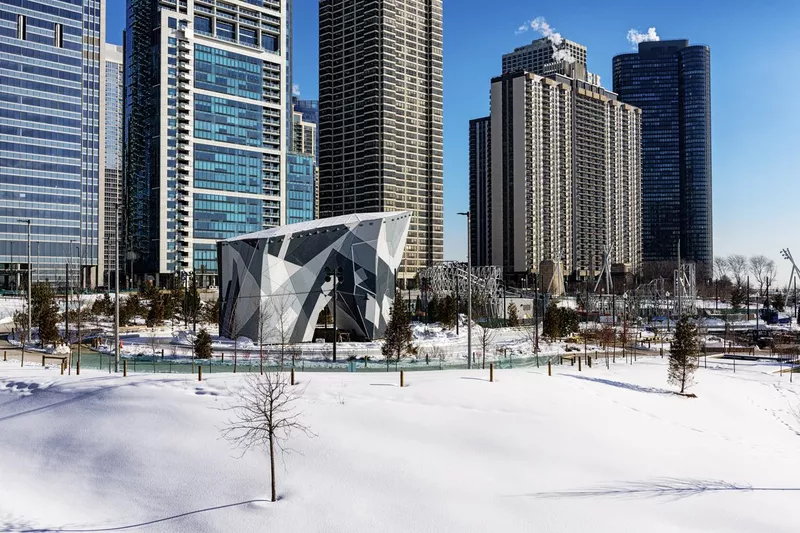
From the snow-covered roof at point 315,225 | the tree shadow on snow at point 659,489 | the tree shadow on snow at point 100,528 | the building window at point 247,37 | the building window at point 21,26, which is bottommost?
the tree shadow on snow at point 100,528

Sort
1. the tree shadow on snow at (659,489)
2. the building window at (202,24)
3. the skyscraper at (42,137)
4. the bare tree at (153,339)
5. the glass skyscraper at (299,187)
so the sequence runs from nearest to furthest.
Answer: the tree shadow on snow at (659,489) < the bare tree at (153,339) < the skyscraper at (42,137) < the building window at (202,24) < the glass skyscraper at (299,187)

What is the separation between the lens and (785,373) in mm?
51250

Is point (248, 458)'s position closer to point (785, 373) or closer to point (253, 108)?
point (785, 373)

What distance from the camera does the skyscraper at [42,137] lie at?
123562 mm

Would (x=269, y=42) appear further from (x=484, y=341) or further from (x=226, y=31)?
(x=484, y=341)

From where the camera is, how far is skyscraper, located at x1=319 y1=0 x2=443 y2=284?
174375mm

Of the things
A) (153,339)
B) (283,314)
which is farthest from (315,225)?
(153,339)

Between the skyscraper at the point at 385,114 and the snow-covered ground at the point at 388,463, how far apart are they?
146709mm

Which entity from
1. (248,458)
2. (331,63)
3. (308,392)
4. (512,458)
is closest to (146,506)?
(248,458)

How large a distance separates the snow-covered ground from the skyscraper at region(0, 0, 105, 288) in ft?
345

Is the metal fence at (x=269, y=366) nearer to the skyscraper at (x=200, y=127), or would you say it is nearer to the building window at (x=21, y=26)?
the skyscraper at (x=200, y=127)

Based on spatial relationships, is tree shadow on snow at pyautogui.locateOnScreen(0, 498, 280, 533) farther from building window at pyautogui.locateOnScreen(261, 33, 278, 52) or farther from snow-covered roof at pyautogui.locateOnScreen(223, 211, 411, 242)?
building window at pyautogui.locateOnScreen(261, 33, 278, 52)

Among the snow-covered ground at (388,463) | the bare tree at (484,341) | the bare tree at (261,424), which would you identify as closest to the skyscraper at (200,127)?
the bare tree at (484,341)

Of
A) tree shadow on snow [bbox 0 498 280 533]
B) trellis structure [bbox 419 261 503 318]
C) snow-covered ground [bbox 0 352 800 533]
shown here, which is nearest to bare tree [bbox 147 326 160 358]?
A: snow-covered ground [bbox 0 352 800 533]
